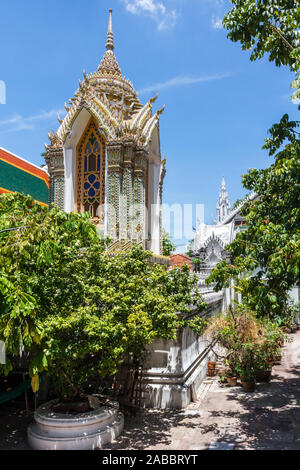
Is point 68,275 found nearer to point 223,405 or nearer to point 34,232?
point 34,232

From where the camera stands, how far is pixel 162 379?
9844 millimetres

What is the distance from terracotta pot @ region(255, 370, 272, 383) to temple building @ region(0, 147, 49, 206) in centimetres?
1063

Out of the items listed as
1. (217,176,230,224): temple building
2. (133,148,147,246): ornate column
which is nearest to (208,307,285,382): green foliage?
(133,148,147,246): ornate column

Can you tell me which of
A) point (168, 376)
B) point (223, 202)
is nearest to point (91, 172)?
point (168, 376)

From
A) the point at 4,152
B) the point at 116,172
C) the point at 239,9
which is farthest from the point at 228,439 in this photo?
the point at 4,152

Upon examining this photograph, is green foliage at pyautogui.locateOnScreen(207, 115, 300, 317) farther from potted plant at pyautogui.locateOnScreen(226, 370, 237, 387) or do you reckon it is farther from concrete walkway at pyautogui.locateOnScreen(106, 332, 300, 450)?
potted plant at pyautogui.locateOnScreen(226, 370, 237, 387)

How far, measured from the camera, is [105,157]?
15883 mm

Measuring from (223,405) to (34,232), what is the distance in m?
6.81

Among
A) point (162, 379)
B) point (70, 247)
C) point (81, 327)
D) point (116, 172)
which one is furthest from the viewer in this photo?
point (116, 172)

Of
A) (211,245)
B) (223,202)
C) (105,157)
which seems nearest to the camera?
(105,157)

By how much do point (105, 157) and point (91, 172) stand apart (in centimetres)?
88

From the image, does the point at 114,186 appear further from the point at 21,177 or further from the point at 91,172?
the point at 21,177

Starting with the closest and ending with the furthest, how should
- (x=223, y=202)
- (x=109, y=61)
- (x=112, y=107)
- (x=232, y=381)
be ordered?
(x=232, y=381)
(x=112, y=107)
(x=109, y=61)
(x=223, y=202)

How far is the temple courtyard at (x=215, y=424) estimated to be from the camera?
7617 millimetres
